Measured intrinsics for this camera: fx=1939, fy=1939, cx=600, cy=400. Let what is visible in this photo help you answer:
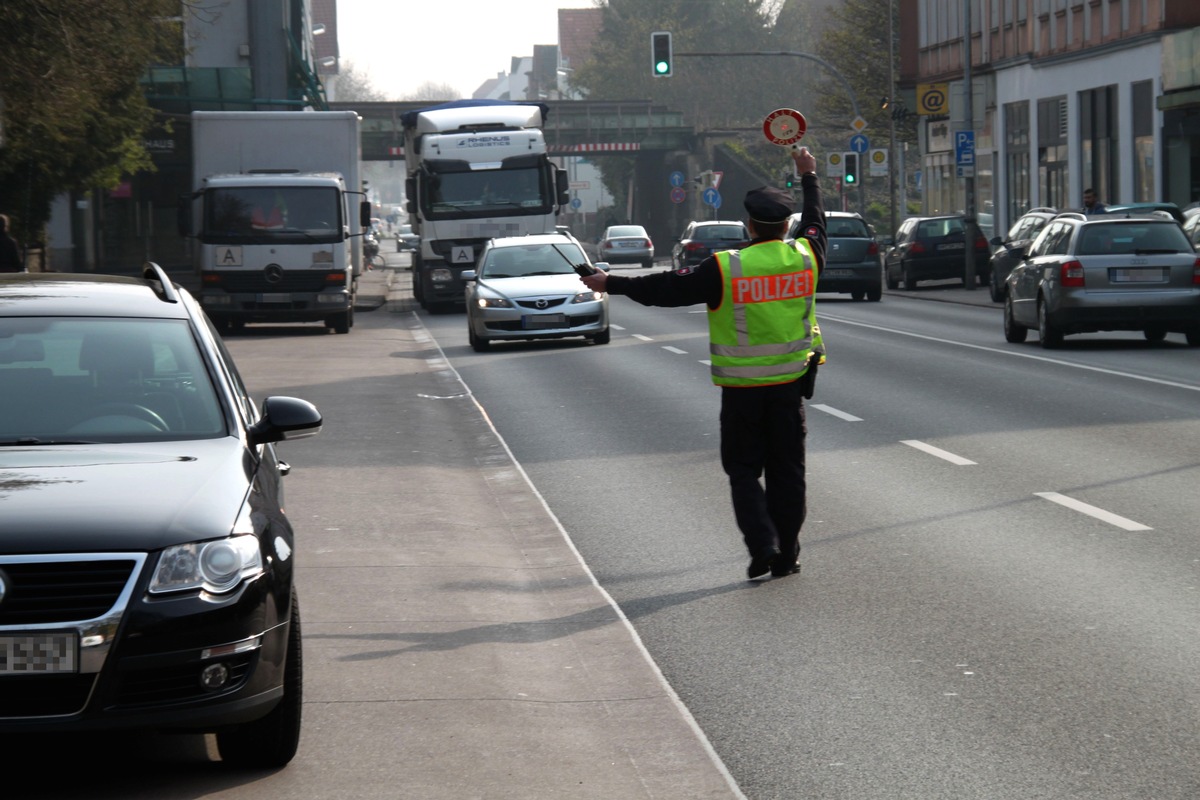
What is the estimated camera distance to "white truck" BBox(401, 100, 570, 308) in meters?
35.8

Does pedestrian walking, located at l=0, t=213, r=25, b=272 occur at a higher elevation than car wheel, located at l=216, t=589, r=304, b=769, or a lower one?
higher

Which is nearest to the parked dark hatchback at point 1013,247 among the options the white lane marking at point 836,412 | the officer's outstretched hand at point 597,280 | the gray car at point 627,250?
the white lane marking at point 836,412

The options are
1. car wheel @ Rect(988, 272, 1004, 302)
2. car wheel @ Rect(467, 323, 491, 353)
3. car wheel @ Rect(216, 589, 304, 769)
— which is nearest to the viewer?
car wheel @ Rect(216, 589, 304, 769)

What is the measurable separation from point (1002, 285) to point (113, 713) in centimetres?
3033

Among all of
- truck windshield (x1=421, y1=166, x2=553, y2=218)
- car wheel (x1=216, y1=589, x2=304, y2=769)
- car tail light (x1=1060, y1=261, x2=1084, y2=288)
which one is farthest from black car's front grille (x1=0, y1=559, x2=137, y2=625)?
truck windshield (x1=421, y1=166, x2=553, y2=218)

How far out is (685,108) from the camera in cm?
11562

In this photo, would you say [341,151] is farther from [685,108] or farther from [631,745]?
[685,108]

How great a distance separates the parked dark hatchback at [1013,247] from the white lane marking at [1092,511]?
21.6 metres

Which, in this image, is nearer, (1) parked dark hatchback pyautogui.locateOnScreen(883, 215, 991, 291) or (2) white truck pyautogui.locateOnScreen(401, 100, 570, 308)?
(2) white truck pyautogui.locateOnScreen(401, 100, 570, 308)

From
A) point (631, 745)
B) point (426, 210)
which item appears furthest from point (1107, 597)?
point (426, 210)

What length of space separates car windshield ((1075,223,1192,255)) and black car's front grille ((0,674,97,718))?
18.4 metres

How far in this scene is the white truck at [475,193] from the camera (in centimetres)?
3581

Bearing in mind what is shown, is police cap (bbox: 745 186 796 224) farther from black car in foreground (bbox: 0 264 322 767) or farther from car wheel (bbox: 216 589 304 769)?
car wheel (bbox: 216 589 304 769)

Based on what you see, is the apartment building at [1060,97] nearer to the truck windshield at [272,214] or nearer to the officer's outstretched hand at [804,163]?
the truck windshield at [272,214]
